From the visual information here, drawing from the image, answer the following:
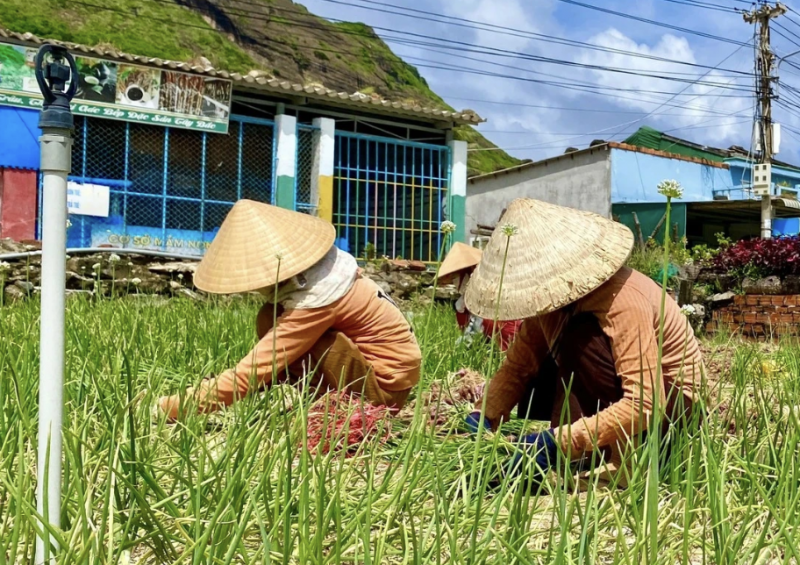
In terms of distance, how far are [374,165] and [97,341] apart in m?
7.55

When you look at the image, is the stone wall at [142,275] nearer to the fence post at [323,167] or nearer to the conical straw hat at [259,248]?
the fence post at [323,167]

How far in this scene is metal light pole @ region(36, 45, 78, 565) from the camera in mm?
1056

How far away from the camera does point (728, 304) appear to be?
6.94 metres

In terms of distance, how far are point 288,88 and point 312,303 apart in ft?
22.7

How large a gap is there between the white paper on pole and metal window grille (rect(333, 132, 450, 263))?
2.77 metres

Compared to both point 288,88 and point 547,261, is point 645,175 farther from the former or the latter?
point 547,261

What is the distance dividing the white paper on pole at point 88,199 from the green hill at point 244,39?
18391mm

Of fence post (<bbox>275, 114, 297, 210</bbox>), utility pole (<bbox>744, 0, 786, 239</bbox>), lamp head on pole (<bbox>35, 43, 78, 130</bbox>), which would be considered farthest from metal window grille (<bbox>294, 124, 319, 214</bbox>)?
utility pole (<bbox>744, 0, 786, 239</bbox>)

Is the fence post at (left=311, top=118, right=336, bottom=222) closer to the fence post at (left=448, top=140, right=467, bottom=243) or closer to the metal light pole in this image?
the fence post at (left=448, top=140, right=467, bottom=243)

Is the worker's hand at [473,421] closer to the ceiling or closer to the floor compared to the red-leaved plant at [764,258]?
closer to the floor

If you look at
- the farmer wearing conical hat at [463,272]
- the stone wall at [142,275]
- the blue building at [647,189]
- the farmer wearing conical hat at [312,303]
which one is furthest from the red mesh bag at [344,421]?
the blue building at [647,189]

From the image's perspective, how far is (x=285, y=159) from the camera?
920 cm

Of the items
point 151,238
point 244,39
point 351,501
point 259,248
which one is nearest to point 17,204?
point 151,238

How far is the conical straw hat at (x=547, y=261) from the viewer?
1830 mm
